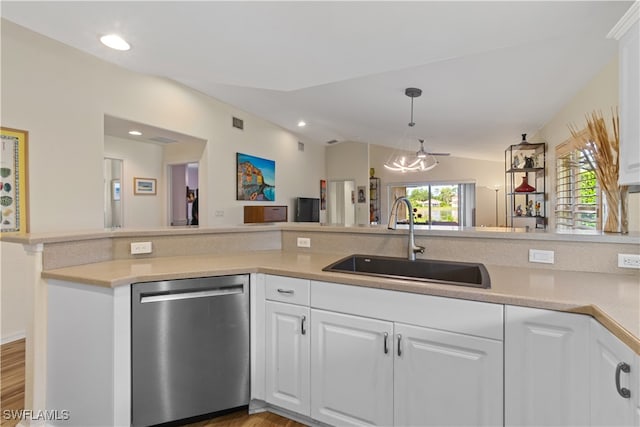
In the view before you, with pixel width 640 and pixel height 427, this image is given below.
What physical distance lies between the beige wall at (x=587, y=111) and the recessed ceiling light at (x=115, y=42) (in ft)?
11.4

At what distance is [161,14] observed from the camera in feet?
5.68

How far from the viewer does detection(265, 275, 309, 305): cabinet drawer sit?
5.66ft

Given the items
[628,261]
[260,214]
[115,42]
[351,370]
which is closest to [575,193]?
[628,261]

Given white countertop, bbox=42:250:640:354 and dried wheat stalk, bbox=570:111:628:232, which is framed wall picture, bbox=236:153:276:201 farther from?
dried wheat stalk, bbox=570:111:628:232

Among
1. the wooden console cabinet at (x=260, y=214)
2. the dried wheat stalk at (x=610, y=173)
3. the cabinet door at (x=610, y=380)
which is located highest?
the dried wheat stalk at (x=610, y=173)

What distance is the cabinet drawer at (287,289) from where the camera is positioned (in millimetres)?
1726

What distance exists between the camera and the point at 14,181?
3088 millimetres

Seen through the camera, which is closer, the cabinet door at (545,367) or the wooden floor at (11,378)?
the cabinet door at (545,367)

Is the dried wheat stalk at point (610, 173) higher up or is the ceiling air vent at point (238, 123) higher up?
the ceiling air vent at point (238, 123)

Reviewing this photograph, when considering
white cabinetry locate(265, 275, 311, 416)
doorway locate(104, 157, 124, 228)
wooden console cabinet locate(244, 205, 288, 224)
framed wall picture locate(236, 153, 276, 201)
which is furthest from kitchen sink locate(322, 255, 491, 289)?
doorway locate(104, 157, 124, 228)

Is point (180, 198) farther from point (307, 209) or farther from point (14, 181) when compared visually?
point (14, 181)

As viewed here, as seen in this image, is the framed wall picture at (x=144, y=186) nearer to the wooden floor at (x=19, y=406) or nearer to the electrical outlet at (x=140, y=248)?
the wooden floor at (x=19, y=406)

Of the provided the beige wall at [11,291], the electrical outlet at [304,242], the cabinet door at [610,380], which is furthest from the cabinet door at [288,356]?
the beige wall at [11,291]

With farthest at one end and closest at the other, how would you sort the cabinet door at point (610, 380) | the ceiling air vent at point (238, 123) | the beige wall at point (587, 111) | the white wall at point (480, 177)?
the white wall at point (480, 177) < the ceiling air vent at point (238, 123) < the beige wall at point (587, 111) < the cabinet door at point (610, 380)
